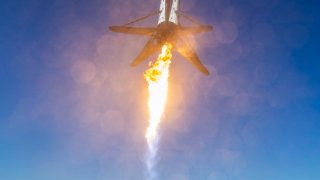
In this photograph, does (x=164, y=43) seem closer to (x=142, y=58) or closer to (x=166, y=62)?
(x=142, y=58)

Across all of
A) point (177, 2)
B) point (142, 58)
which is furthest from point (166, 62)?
point (177, 2)

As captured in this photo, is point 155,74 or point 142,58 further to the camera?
point 155,74

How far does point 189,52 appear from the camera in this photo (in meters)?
40.2

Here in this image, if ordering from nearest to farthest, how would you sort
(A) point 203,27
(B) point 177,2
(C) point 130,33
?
(A) point 203,27 < (C) point 130,33 < (B) point 177,2

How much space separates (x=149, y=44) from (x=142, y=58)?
2866 mm

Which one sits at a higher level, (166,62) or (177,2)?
(177,2)

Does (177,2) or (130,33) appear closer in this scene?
(130,33)

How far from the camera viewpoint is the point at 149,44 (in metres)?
39.5

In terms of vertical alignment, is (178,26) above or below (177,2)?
below

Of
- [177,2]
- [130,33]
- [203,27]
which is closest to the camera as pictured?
[203,27]

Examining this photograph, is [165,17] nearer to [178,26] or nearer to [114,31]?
[178,26]

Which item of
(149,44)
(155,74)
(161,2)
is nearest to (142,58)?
(149,44)

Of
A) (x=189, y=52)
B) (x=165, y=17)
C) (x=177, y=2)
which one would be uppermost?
(x=177, y=2)

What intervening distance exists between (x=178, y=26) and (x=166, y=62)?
7814 mm
